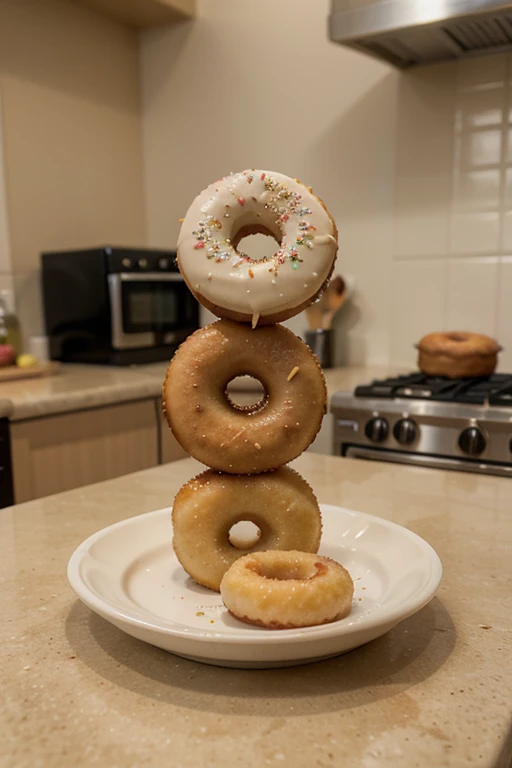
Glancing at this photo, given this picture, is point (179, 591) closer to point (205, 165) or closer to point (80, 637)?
point (80, 637)

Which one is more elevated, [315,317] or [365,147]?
[365,147]

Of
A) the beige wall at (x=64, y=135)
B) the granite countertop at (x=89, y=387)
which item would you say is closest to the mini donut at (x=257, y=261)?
the granite countertop at (x=89, y=387)

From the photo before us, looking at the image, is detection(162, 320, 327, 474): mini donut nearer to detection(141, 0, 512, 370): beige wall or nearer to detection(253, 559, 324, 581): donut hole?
detection(253, 559, 324, 581): donut hole

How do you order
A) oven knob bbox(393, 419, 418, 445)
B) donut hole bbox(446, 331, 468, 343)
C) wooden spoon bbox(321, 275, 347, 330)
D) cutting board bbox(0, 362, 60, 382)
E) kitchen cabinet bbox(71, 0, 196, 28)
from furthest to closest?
kitchen cabinet bbox(71, 0, 196, 28) → wooden spoon bbox(321, 275, 347, 330) → cutting board bbox(0, 362, 60, 382) → donut hole bbox(446, 331, 468, 343) → oven knob bbox(393, 419, 418, 445)

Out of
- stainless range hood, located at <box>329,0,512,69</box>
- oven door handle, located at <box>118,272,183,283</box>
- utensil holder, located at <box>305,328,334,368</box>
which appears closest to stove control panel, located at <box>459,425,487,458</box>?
utensil holder, located at <box>305,328,334,368</box>

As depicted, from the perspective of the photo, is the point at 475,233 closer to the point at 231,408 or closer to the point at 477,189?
the point at 477,189

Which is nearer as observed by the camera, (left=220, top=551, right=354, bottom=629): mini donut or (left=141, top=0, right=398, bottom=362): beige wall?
(left=220, top=551, right=354, bottom=629): mini donut

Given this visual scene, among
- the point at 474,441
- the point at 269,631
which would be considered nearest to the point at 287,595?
the point at 269,631

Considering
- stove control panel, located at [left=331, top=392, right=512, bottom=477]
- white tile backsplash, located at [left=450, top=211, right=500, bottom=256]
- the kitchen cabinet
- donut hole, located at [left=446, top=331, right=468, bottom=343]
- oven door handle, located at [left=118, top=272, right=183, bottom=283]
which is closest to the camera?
stove control panel, located at [left=331, top=392, right=512, bottom=477]
